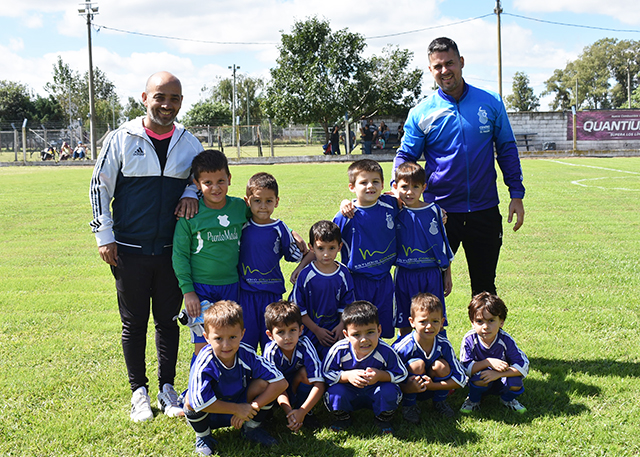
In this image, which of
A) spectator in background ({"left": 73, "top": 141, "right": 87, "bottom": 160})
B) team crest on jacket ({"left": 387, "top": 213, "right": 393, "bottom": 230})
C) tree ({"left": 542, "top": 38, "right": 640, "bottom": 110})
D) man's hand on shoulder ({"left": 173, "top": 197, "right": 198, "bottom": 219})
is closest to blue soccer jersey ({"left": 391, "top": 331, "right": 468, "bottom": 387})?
team crest on jacket ({"left": 387, "top": 213, "right": 393, "bottom": 230})

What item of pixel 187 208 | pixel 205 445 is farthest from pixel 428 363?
pixel 187 208

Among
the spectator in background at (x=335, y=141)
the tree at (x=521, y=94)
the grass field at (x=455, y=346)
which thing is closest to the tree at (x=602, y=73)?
the tree at (x=521, y=94)

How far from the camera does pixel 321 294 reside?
3.45 metres

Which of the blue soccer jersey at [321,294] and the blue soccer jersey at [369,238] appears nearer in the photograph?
the blue soccer jersey at [321,294]

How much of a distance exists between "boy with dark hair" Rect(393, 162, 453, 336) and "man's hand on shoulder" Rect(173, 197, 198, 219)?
4.50 feet

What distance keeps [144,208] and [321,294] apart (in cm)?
124

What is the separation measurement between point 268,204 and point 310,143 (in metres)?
31.1

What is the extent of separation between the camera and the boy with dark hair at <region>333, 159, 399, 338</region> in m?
3.59

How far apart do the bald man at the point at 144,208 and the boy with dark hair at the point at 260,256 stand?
1.35 feet

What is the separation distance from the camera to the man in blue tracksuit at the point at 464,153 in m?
3.80

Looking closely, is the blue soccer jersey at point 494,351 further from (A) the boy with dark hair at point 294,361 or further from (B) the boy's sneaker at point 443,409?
(A) the boy with dark hair at point 294,361

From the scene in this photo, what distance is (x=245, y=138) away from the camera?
27.9 metres

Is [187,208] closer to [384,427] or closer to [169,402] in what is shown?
[169,402]

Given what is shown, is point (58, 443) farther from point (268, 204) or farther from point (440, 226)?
point (440, 226)
